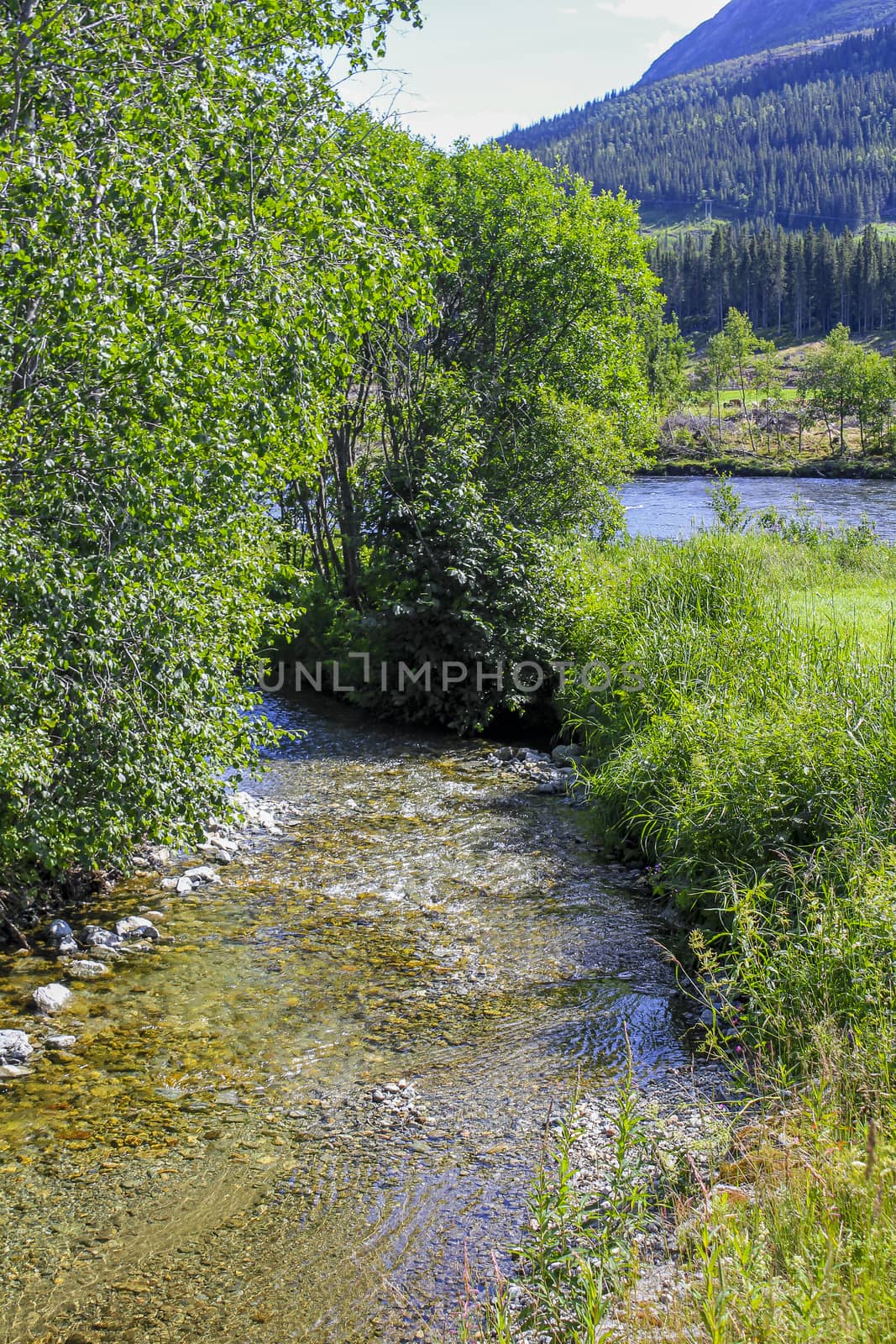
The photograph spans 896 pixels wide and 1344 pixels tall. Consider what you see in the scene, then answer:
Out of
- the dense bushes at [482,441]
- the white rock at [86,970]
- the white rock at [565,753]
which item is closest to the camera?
the white rock at [86,970]

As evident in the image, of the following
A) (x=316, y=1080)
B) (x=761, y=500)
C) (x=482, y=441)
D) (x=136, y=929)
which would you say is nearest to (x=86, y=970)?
(x=136, y=929)

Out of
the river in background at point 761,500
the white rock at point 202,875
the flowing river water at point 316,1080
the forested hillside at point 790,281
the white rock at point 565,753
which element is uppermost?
the forested hillside at point 790,281

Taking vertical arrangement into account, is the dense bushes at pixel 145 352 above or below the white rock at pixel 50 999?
above

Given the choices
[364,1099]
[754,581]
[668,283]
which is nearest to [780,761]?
[364,1099]

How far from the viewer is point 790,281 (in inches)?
5586

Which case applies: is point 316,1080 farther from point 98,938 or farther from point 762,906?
point 762,906

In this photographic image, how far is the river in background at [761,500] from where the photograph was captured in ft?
126

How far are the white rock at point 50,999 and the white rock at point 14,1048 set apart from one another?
1.50 feet

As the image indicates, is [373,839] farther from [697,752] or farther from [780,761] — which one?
[780,761]

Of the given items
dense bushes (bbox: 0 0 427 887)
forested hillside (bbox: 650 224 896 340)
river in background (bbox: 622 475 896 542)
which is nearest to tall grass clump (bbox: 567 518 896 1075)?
dense bushes (bbox: 0 0 427 887)

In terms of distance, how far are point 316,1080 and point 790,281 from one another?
155 meters

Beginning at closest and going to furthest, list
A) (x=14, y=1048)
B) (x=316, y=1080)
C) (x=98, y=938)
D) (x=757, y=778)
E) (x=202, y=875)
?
(x=316, y=1080)
(x=14, y=1048)
(x=757, y=778)
(x=98, y=938)
(x=202, y=875)

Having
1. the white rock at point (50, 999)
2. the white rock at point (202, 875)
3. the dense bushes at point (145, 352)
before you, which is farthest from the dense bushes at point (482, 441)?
the white rock at point (50, 999)

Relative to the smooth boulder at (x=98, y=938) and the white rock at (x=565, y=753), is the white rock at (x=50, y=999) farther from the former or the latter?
the white rock at (x=565, y=753)
